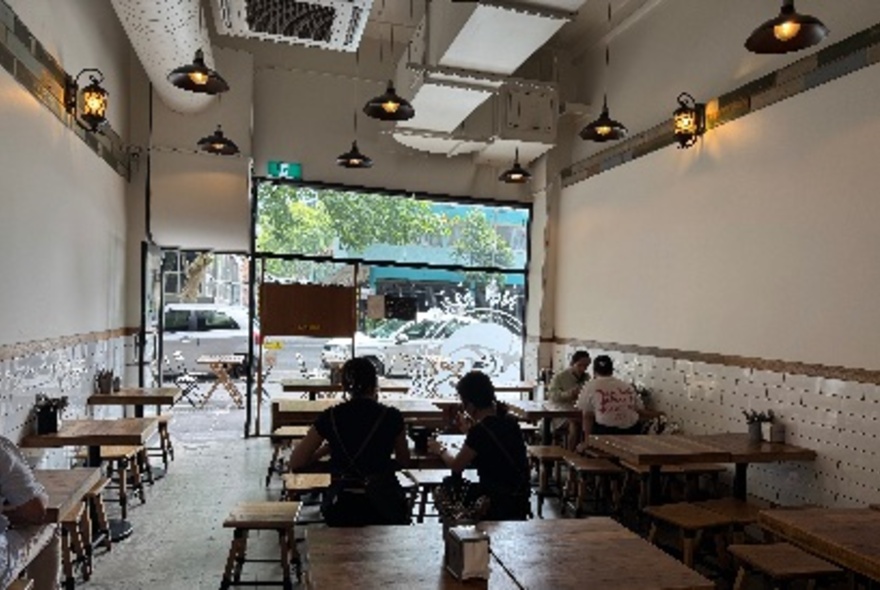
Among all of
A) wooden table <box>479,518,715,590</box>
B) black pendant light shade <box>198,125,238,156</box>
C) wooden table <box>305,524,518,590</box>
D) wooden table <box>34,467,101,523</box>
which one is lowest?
wooden table <box>34,467,101,523</box>

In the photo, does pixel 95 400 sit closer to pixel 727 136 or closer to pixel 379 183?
pixel 379 183

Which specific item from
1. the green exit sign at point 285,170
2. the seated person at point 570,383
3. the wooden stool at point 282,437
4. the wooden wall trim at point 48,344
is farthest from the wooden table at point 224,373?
the seated person at point 570,383

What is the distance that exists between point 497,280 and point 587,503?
4070mm

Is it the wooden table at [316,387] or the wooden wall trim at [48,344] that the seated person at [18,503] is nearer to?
the wooden wall trim at [48,344]

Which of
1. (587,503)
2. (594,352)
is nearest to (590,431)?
(587,503)

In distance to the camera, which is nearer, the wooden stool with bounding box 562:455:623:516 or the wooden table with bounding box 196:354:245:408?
the wooden stool with bounding box 562:455:623:516

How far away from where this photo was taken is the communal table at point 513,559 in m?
2.03

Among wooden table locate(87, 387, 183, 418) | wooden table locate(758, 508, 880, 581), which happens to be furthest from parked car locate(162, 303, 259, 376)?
wooden table locate(758, 508, 880, 581)

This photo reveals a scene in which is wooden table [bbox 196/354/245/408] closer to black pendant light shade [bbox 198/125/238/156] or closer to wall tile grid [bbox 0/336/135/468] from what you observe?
wall tile grid [bbox 0/336/135/468]

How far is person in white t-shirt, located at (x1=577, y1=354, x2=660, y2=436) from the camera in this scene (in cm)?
558

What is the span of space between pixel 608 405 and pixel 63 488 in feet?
13.1

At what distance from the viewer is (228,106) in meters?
7.95

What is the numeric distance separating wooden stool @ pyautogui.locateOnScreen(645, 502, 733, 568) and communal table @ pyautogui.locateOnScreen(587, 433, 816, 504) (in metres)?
0.28

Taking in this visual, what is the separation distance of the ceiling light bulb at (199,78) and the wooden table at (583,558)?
375 cm
